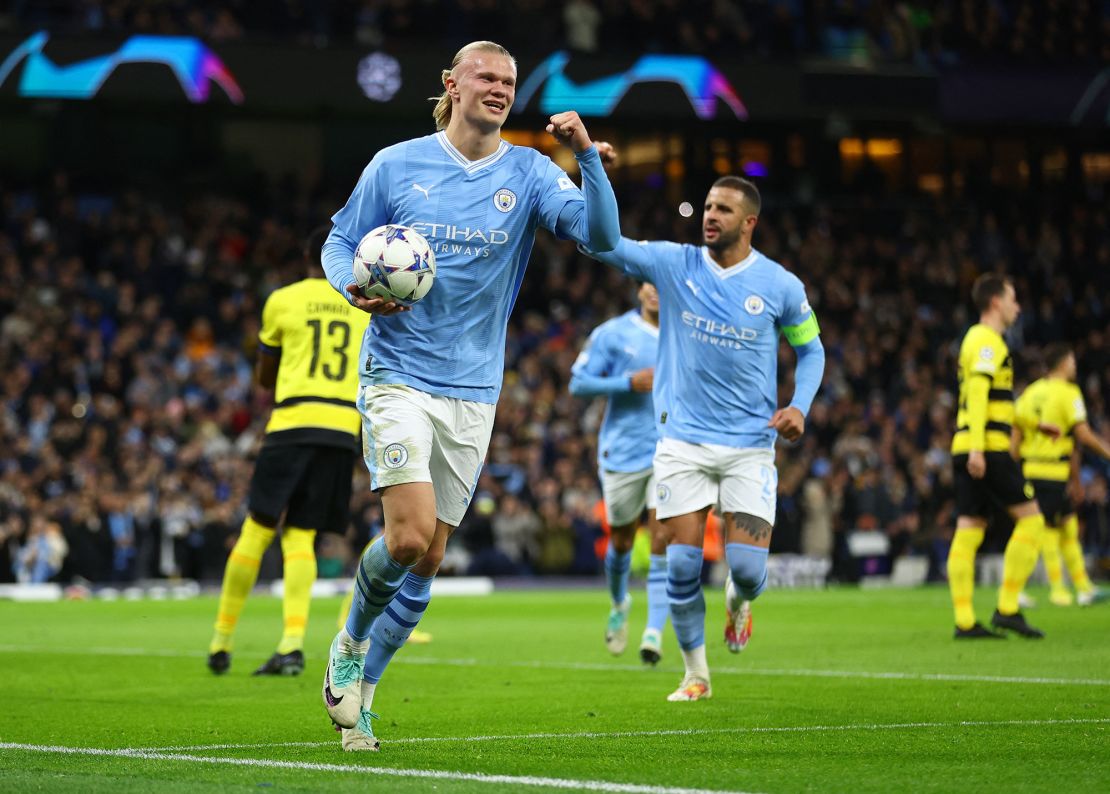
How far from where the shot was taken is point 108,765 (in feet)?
19.5

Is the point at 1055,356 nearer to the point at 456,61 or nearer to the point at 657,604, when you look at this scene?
the point at 657,604

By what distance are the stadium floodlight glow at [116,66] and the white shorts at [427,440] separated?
74.1 ft

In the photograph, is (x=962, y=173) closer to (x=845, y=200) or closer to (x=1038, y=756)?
(x=845, y=200)

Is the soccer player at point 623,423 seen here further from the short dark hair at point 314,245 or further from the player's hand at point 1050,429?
the player's hand at point 1050,429

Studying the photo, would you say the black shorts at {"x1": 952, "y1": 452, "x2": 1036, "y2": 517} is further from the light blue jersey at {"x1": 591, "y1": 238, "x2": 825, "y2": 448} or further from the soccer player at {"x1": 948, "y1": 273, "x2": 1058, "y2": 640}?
the light blue jersey at {"x1": 591, "y1": 238, "x2": 825, "y2": 448}

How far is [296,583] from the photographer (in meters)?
10.4

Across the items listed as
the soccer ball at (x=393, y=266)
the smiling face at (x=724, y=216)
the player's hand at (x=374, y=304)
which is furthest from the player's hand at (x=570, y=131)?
the smiling face at (x=724, y=216)

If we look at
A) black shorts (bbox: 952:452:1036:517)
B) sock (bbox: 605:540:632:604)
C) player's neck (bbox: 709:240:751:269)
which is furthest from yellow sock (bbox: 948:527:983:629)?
player's neck (bbox: 709:240:751:269)

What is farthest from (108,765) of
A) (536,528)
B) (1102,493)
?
(1102,493)

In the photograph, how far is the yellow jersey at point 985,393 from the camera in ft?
41.1

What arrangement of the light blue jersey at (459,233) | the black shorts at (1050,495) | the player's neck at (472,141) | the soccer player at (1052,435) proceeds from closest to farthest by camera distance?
the light blue jersey at (459,233) < the player's neck at (472,141) < the soccer player at (1052,435) < the black shorts at (1050,495)

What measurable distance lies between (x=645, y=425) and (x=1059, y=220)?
27.3 meters

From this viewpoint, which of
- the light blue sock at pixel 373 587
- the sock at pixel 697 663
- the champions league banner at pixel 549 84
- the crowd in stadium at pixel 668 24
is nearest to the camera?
the light blue sock at pixel 373 587

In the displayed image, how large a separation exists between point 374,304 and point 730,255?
348cm
